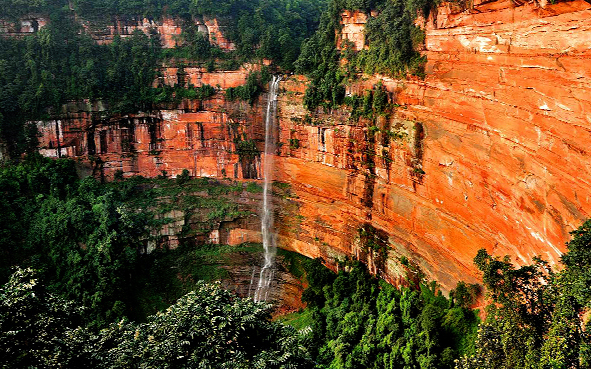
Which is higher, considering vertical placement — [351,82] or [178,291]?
[351,82]

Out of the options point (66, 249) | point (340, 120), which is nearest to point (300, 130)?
point (340, 120)

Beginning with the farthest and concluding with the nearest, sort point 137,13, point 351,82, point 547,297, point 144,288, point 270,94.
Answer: point 137,13
point 270,94
point 144,288
point 351,82
point 547,297

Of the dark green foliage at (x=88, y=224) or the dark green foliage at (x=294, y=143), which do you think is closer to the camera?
the dark green foliage at (x=88, y=224)

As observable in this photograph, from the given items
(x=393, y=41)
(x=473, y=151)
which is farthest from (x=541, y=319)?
(x=393, y=41)

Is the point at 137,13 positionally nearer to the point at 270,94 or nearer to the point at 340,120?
the point at 270,94

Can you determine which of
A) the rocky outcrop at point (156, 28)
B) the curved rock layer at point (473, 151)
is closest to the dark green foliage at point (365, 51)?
the curved rock layer at point (473, 151)

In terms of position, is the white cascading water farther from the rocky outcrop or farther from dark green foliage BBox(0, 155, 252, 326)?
the rocky outcrop

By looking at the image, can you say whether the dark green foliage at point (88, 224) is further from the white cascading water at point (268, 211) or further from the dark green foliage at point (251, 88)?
the dark green foliage at point (251, 88)

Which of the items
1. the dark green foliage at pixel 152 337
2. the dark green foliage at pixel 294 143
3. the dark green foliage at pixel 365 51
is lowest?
the dark green foliage at pixel 152 337
